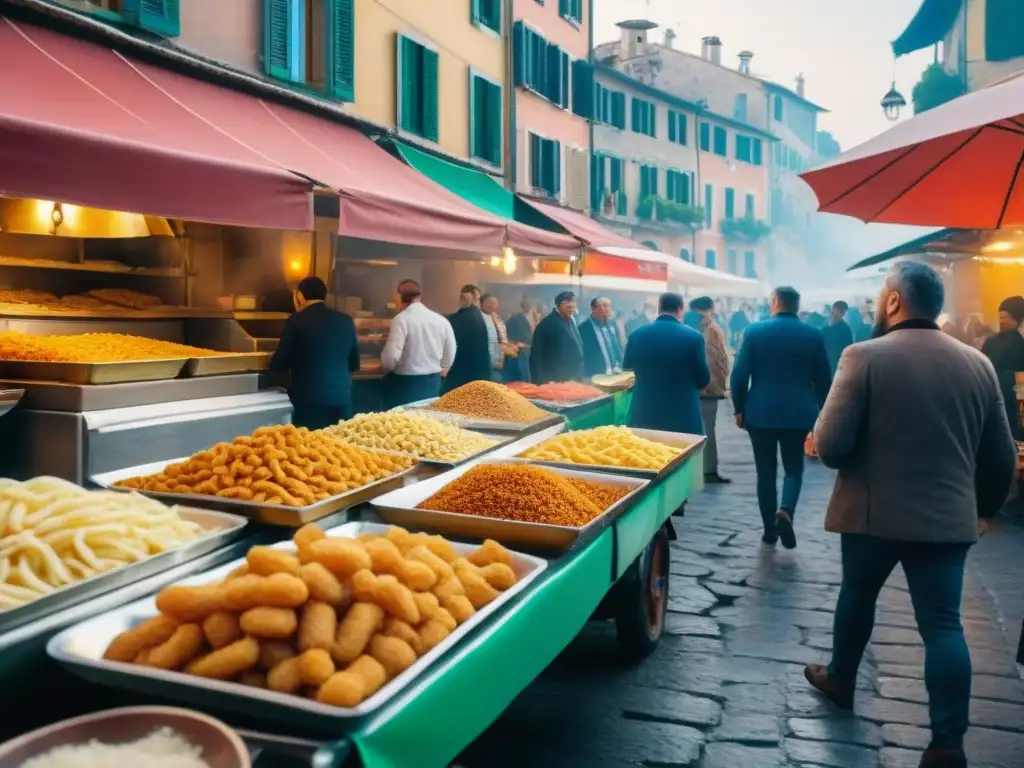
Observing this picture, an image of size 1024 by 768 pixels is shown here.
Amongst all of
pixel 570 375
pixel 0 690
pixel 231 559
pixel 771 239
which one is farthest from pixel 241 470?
pixel 771 239

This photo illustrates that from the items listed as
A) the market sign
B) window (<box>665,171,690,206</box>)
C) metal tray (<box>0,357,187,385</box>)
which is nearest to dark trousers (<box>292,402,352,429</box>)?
metal tray (<box>0,357,187,385</box>)

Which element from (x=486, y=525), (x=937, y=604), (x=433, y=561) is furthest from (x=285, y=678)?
(x=937, y=604)

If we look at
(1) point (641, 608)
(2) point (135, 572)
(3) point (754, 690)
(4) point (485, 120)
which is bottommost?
(3) point (754, 690)

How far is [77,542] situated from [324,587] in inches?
31.3

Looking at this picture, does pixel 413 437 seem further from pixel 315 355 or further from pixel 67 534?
pixel 315 355

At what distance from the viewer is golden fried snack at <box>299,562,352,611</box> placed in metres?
2.09

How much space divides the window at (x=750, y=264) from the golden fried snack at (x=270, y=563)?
43.5 metres

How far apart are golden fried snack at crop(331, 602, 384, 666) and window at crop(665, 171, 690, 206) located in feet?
111

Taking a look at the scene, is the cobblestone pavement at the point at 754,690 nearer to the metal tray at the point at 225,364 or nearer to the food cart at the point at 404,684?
the food cart at the point at 404,684

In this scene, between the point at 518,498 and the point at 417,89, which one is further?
the point at 417,89

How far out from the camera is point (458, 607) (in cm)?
235

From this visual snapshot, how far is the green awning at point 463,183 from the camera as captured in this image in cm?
1083

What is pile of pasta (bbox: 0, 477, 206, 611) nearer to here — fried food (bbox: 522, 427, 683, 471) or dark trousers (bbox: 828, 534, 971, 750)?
fried food (bbox: 522, 427, 683, 471)

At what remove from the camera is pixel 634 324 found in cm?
2839
